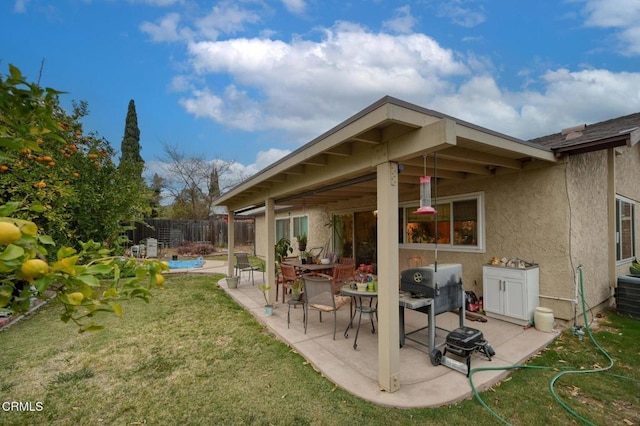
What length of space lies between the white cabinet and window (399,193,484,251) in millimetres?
765

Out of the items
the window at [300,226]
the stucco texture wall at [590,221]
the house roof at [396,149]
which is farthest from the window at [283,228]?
the stucco texture wall at [590,221]

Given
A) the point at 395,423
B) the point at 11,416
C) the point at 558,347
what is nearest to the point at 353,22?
the point at 558,347

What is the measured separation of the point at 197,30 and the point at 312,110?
12674mm

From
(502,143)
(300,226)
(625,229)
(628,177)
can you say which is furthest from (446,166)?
(300,226)

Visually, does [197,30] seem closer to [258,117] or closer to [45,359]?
[45,359]

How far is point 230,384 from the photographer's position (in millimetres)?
3502

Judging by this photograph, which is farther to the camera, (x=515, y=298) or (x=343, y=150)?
(x=515, y=298)

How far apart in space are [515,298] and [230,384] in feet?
15.4

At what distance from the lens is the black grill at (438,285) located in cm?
405

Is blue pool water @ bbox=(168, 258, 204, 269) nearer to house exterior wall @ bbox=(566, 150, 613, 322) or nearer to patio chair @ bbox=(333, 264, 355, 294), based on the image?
patio chair @ bbox=(333, 264, 355, 294)

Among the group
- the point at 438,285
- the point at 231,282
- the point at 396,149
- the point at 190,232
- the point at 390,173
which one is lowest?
the point at 231,282

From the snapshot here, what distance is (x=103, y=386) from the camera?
3512 millimetres

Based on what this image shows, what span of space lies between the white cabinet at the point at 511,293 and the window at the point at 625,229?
134 inches

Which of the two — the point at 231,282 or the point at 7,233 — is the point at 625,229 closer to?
the point at 231,282
